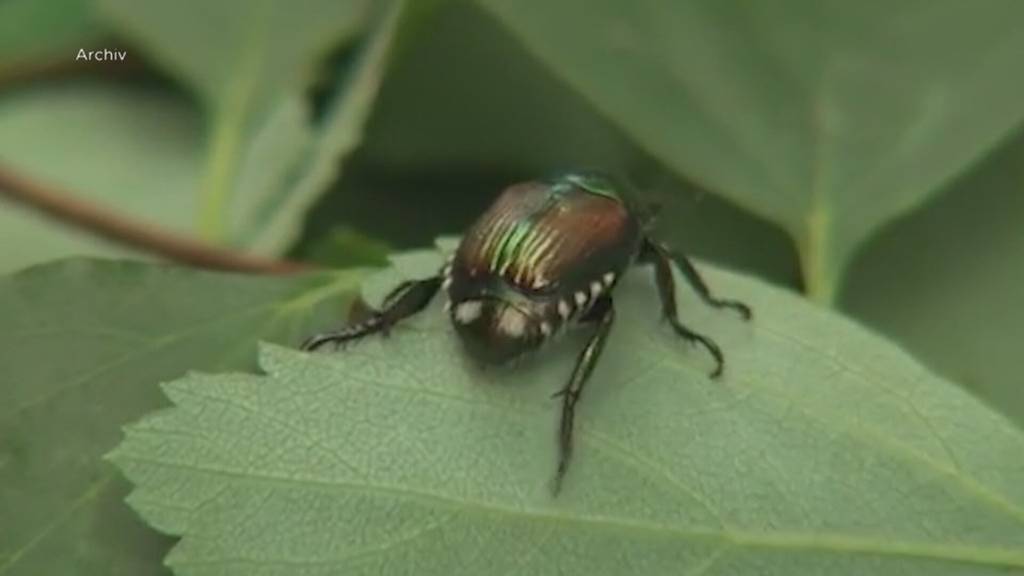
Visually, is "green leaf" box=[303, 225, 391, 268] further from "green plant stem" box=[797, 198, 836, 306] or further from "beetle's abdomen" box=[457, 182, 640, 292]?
"green plant stem" box=[797, 198, 836, 306]

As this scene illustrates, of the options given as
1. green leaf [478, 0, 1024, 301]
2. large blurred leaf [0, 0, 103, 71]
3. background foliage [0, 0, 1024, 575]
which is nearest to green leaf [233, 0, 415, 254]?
background foliage [0, 0, 1024, 575]

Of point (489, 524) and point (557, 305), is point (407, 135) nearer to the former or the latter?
point (557, 305)

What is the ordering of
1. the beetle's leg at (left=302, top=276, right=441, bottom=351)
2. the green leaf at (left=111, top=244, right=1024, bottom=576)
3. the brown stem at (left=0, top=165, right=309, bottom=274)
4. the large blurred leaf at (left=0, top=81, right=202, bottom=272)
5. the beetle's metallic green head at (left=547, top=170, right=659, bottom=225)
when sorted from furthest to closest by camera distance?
the large blurred leaf at (left=0, top=81, right=202, bottom=272)
the brown stem at (left=0, top=165, right=309, bottom=274)
the beetle's metallic green head at (left=547, top=170, right=659, bottom=225)
the beetle's leg at (left=302, top=276, right=441, bottom=351)
the green leaf at (left=111, top=244, right=1024, bottom=576)

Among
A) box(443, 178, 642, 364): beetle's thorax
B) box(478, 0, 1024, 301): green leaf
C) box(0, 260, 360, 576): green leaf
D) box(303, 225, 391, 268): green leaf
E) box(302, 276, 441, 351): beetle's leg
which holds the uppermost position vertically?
box(478, 0, 1024, 301): green leaf

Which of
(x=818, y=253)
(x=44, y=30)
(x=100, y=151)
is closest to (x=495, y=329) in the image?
(x=818, y=253)

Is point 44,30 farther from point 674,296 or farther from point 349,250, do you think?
point 674,296

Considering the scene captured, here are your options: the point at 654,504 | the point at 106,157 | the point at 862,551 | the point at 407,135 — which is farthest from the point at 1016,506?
the point at 106,157

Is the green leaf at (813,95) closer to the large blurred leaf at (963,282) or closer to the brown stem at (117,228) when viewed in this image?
the large blurred leaf at (963,282)
